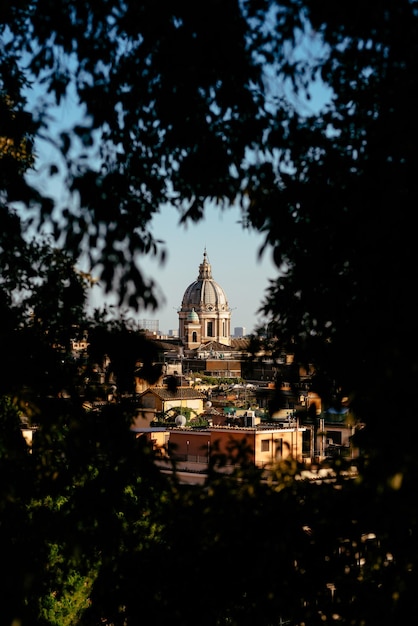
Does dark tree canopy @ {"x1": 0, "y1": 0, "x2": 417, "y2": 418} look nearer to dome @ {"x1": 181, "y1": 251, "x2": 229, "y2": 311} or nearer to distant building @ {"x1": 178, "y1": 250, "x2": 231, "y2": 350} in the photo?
distant building @ {"x1": 178, "y1": 250, "x2": 231, "y2": 350}

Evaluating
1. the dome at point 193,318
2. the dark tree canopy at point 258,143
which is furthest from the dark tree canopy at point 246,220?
the dome at point 193,318

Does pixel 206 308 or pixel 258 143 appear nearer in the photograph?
pixel 258 143

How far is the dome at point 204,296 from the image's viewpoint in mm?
125562

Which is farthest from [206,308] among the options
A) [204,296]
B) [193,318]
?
[193,318]

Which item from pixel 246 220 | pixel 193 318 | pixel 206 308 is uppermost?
pixel 206 308

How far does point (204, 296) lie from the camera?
12562cm

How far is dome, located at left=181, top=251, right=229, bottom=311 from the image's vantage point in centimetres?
12556

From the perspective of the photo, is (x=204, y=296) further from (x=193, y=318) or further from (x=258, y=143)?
(x=258, y=143)

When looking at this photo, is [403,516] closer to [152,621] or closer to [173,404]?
[152,621]

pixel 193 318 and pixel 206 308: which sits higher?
pixel 206 308

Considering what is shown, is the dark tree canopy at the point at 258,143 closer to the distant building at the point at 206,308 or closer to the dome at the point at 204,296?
the distant building at the point at 206,308

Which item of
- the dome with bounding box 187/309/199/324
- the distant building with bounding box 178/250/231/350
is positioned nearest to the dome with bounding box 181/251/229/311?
the distant building with bounding box 178/250/231/350

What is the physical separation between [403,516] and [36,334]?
2.50 metres

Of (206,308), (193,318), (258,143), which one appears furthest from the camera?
(206,308)
